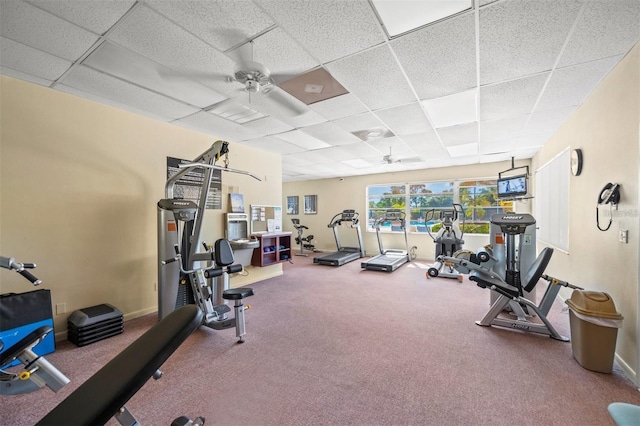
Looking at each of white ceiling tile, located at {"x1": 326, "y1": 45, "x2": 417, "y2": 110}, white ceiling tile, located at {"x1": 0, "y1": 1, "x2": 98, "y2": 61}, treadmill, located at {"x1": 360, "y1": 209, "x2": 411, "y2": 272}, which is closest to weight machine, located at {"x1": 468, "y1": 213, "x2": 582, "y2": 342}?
white ceiling tile, located at {"x1": 326, "y1": 45, "x2": 417, "y2": 110}

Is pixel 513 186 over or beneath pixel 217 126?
beneath

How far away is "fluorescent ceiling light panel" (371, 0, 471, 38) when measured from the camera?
1751 millimetres

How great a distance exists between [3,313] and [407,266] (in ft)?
22.1

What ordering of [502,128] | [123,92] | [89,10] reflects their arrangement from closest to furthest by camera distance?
[89,10] → [123,92] → [502,128]

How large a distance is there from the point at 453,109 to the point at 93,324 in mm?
4897

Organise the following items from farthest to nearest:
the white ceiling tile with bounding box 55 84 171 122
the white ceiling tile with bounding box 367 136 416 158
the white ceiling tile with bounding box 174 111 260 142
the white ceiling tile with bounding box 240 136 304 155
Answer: the white ceiling tile with bounding box 367 136 416 158 → the white ceiling tile with bounding box 240 136 304 155 → the white ceiling tile with bounding box 174 111 260 142 → the white ceiling tile with bounding box 55 84 171 122

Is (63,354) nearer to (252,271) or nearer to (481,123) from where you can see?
(252,271)

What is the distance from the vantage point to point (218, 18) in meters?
1.88

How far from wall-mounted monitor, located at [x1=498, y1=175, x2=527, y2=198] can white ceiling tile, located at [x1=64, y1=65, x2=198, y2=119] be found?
5.13 meters

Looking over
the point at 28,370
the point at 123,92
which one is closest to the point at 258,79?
the point at 123,92

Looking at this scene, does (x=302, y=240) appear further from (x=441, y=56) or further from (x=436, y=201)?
(x=441, y=56)

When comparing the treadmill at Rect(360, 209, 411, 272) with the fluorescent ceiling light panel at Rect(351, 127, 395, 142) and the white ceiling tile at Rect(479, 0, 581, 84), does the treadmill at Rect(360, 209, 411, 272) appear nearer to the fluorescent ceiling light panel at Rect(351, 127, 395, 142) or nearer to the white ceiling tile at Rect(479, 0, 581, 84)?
the fluorescent ceiling light panel at Rect(351, 127, 395, 142)

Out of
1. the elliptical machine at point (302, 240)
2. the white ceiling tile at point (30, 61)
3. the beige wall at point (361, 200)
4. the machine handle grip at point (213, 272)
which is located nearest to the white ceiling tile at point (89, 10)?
the white ceiling tile at point (30, 61)

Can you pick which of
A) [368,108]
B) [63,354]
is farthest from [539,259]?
[63,354]
